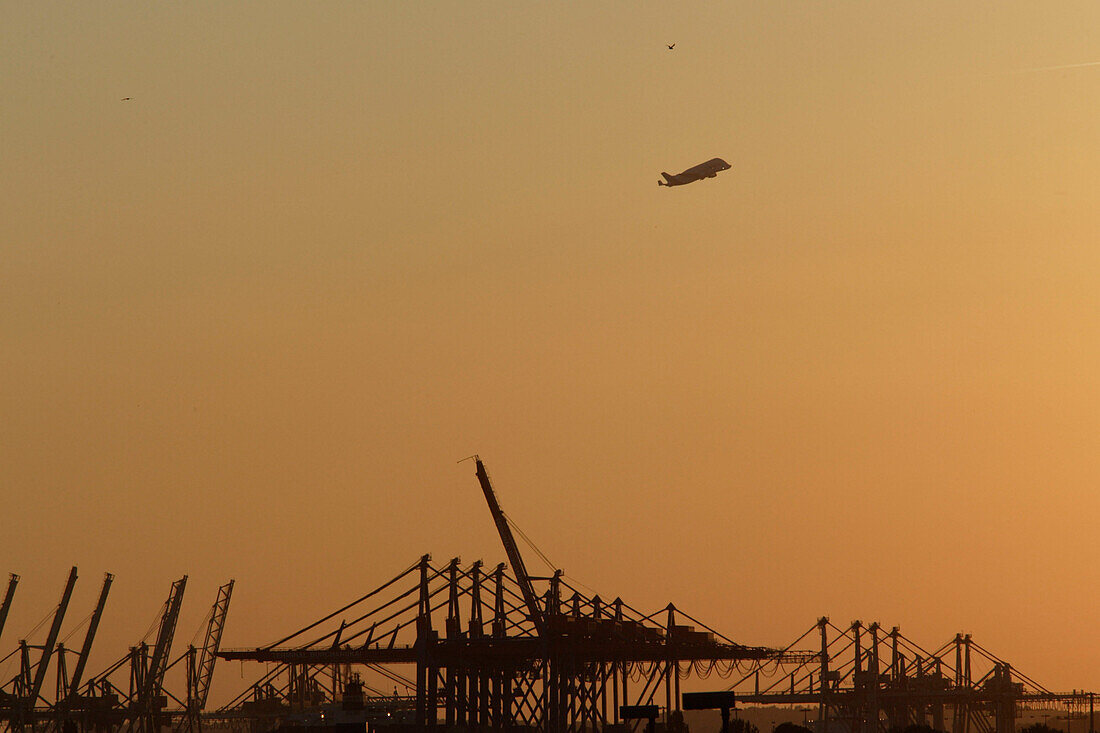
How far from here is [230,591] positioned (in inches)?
7003

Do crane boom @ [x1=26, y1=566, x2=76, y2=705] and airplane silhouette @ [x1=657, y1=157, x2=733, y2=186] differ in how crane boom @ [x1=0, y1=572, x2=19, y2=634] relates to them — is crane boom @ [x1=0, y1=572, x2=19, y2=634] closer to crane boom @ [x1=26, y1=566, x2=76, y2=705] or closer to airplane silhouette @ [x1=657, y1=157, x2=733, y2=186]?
crane boom @ [x1=26, y1=566, x2=76, y2=705]

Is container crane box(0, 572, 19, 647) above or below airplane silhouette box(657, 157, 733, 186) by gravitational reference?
below

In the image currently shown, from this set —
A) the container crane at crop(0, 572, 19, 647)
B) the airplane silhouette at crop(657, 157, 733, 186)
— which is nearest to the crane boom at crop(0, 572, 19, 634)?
the container crane at crop(0, 572, 19, 647)

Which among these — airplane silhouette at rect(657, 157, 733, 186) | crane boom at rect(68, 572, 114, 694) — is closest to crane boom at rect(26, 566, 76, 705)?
crane boom at rect(68, 572, 114, 694)

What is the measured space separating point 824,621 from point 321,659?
76.5 metres

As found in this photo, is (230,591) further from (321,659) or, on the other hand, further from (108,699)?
(321,659)

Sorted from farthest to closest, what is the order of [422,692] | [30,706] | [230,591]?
[230,591] < [30,706] < [422,692]

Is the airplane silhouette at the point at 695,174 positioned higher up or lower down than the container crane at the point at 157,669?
higher up

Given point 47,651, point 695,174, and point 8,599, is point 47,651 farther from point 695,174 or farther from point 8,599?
point 695,174

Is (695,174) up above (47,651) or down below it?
above

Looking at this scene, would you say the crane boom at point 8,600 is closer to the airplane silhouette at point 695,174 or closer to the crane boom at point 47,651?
the crane boom at point 47,651

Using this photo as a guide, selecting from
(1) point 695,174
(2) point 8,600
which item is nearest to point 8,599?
(2) point 8,600

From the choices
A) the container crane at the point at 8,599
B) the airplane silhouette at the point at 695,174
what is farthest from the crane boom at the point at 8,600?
the airplane silhouette at the point at 695,174

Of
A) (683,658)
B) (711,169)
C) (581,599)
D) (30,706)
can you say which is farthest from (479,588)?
(30,706)
